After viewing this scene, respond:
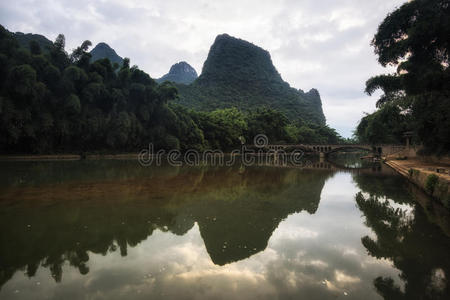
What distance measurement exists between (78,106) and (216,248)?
3447 cm

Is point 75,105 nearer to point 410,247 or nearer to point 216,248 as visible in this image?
point 216,248

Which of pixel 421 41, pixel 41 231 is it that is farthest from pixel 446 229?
pixel 421 41

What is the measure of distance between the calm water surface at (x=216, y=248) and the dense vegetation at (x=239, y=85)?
97.9 m

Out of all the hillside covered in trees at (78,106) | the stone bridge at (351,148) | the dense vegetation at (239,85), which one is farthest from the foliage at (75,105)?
the dense vegetation at (239,85)

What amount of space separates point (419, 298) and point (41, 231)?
8153 millimetres

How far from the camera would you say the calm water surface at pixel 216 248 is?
4.58 meters

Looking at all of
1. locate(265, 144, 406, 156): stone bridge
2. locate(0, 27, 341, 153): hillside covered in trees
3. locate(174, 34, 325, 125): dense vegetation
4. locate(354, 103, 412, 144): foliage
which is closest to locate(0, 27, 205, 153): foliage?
locate(0, 27, 341, 153): hillside covered in trees

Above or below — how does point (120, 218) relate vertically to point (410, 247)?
above

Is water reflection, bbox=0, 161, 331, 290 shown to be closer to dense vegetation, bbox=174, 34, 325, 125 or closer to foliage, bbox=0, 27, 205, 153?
foliage, bbox=0, 27, 205, 153

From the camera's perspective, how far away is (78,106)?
3478 cm

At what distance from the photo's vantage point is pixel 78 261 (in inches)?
216

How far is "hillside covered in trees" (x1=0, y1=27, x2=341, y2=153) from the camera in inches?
1193

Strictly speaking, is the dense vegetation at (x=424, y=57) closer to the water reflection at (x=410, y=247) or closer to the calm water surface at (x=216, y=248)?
the water reflection at (x=410, y=247)

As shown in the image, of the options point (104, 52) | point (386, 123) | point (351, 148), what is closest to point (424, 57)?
point (386, 123)
